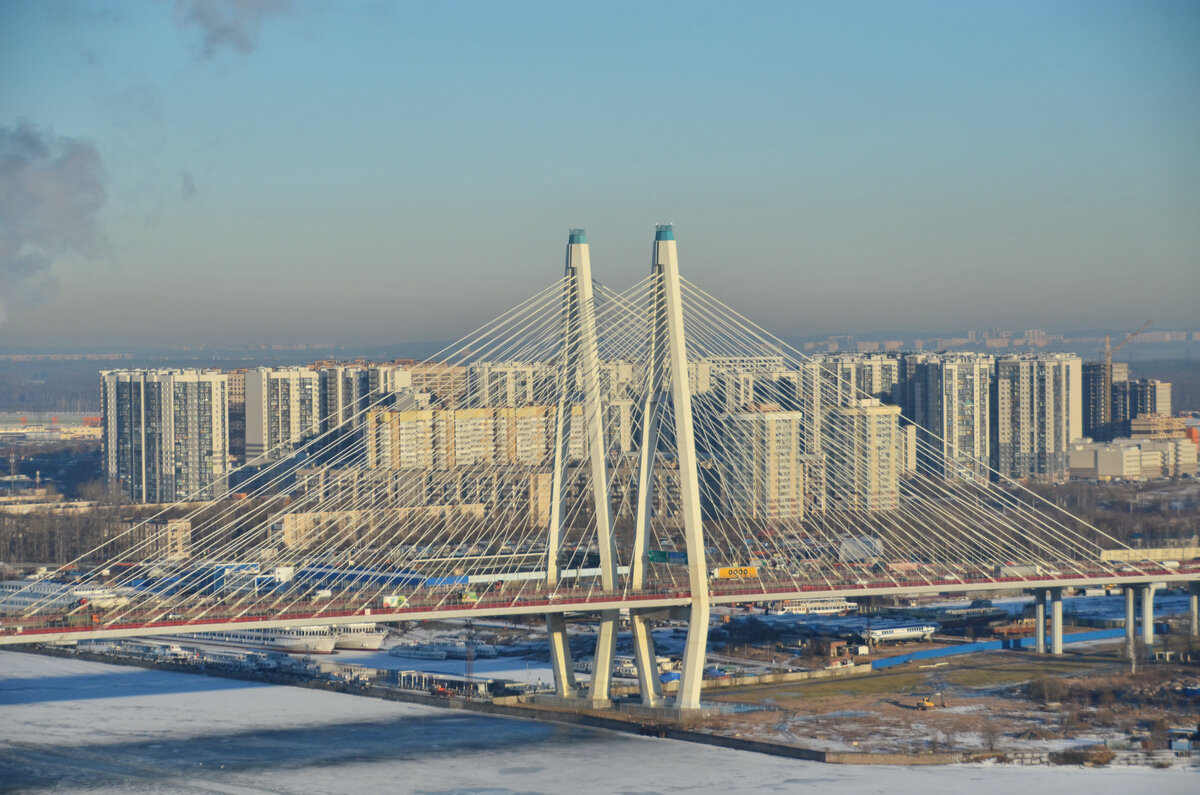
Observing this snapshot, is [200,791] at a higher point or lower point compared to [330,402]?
lower

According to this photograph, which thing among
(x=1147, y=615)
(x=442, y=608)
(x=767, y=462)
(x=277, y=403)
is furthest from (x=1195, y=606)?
(x=277, y=403)

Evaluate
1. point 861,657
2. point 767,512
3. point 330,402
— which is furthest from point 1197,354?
point 861,657

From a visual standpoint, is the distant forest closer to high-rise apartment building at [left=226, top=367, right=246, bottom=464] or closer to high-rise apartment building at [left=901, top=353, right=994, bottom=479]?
high-rise apartment building at [left=901, top=353, right=994, bottom=479]

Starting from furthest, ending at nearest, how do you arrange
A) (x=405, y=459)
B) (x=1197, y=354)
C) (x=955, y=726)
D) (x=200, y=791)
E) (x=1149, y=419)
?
(x=1197, y=354), (x=1149, y=419), (x=405, y=459), (x=955, y=726), (x=200, y=791)

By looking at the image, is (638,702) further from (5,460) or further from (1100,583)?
(5,460)

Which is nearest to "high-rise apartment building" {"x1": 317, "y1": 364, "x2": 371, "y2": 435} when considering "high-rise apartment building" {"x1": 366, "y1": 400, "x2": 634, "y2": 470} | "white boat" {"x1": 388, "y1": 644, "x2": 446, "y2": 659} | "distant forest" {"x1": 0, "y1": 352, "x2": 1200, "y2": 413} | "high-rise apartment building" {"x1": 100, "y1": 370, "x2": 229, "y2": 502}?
"high-rise apartment building" {"x1": 100, "y1": 370, "x2": 229, "y2": 502}

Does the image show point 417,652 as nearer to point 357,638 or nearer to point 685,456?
point 357,638
